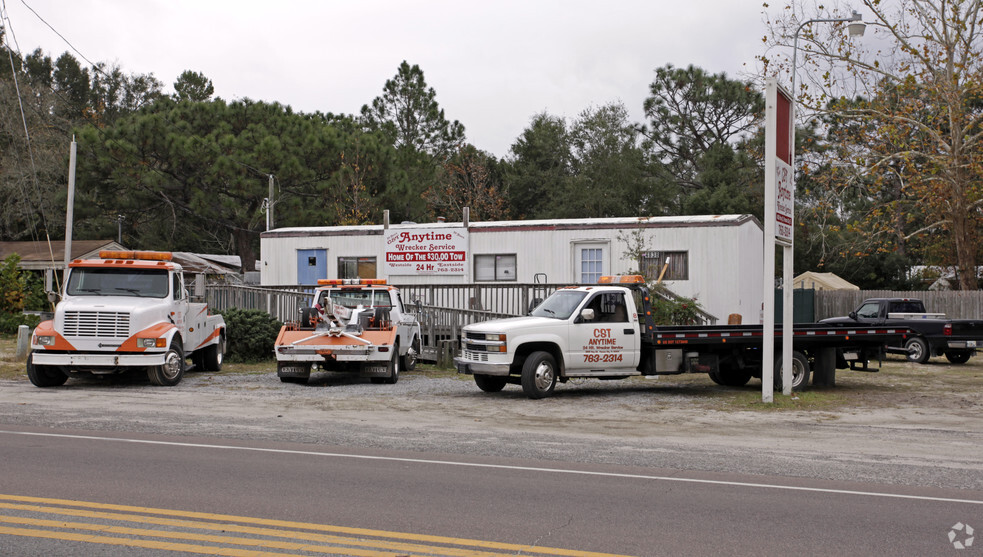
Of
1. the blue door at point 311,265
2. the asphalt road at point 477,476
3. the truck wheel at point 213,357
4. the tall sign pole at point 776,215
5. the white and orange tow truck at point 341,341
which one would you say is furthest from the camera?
the blue door at point 311,265

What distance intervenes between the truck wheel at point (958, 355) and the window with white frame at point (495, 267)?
1228 cm

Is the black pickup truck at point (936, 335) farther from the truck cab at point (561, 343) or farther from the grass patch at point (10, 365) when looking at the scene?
the grass patch at point (10, 365)

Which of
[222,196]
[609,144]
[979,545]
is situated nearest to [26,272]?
[222,196]

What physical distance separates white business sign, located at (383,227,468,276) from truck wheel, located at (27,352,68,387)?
12750 millimetres

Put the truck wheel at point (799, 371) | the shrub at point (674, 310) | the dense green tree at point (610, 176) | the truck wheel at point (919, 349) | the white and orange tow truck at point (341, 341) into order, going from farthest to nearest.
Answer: the dense green tree at point (610, 176)
the truck wheel at point (919, 349)
the shrub at point (674, 310)
the white and orange tow truck at point (341, 341)
the truck wheel at point (799, 371)

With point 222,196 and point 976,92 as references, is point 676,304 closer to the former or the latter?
point 976,92

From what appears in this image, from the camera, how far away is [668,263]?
25.3 metres

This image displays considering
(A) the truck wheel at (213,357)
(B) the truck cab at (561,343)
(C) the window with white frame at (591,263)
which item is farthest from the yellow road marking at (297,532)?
(C) the window with white frame at (591,263)

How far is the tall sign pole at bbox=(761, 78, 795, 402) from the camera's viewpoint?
50.0 feet

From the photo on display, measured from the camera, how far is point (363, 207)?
42.6 m

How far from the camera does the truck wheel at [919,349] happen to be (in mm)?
24406

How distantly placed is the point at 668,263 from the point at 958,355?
835cm

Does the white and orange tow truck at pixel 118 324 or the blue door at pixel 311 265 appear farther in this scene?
the blue door at pixel 311 265

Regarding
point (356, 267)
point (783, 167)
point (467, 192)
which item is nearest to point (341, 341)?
point (783, 167)
